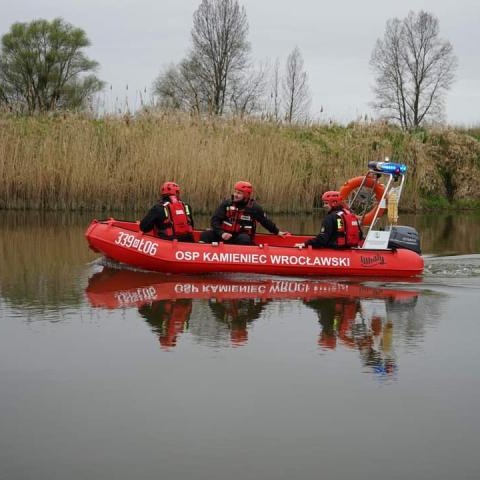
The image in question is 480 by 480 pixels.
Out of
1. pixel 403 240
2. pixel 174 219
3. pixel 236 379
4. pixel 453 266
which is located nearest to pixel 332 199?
pixel 403 240

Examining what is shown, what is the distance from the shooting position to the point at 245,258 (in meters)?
11.4

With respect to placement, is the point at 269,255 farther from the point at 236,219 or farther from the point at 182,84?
the point at 182,84

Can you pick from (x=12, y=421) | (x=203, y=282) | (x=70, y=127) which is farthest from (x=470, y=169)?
(x=12, y=421)

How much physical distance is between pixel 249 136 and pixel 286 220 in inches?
84.5

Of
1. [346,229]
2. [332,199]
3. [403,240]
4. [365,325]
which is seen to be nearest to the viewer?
[365,325]

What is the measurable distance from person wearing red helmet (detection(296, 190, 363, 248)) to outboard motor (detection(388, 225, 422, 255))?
0.66 metres

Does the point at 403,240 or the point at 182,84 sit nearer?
the point at 403,240

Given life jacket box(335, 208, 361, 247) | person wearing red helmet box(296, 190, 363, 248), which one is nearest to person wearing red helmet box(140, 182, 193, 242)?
person wearing red helmet box(296, 190, 363, 248)

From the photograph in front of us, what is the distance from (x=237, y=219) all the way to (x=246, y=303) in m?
2.72

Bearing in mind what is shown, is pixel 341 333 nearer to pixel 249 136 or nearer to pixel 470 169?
pixel 249 136

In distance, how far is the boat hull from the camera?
446 inches

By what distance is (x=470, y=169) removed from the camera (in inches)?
1016

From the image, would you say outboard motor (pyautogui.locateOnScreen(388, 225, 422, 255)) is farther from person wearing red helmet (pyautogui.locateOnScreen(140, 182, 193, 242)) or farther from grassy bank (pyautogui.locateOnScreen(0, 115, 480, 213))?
grassy bank (pyautogui.locateOnScreen(0, 115, 480, 213))

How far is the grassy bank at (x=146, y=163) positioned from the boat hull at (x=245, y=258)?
7.14m
